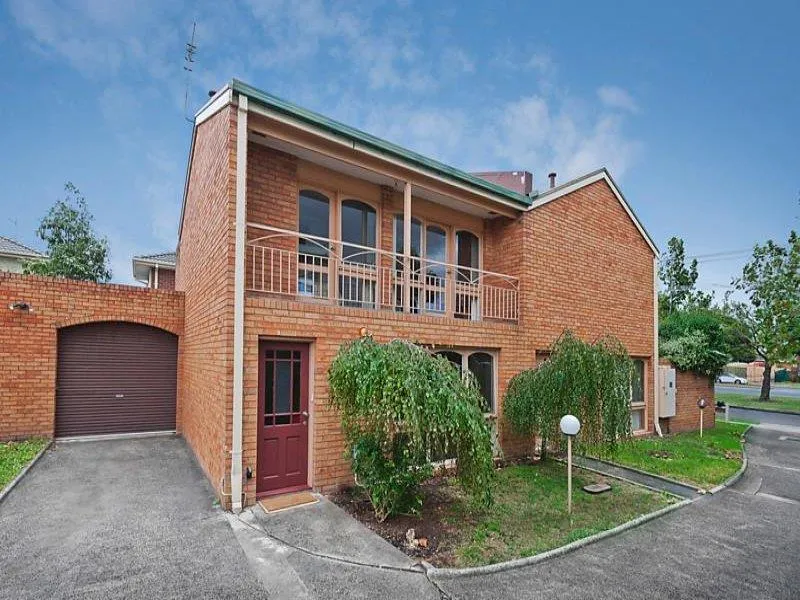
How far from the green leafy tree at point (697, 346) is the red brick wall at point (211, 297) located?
13.2m

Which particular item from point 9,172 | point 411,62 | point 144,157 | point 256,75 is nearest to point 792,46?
point 411,62

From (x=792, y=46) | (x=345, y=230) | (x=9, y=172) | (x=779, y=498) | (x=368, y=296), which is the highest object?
(x=792, y=46)

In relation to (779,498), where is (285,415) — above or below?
above

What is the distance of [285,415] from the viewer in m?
5.88

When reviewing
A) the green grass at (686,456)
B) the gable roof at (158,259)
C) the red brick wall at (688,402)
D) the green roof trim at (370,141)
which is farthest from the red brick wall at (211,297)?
the red brick wall at (688,402)

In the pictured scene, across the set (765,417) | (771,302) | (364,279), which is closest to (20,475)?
(364,279)

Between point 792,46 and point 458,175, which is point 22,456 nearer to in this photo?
point 458,175

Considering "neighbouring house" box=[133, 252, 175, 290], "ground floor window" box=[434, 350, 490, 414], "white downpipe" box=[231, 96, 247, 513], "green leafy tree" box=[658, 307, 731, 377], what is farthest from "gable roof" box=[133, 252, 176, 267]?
"green leafy tree" box=[658, 307, 731, 377]

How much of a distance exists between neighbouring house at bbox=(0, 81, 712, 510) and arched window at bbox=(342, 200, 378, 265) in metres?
0.04

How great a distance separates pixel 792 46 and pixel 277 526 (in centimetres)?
1642

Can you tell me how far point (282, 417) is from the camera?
5859mm

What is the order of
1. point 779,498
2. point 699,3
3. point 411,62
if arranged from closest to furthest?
point 779,498, point 699,3, point 411,62

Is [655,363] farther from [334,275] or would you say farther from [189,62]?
[189,62]

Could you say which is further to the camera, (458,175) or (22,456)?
(458,175)
